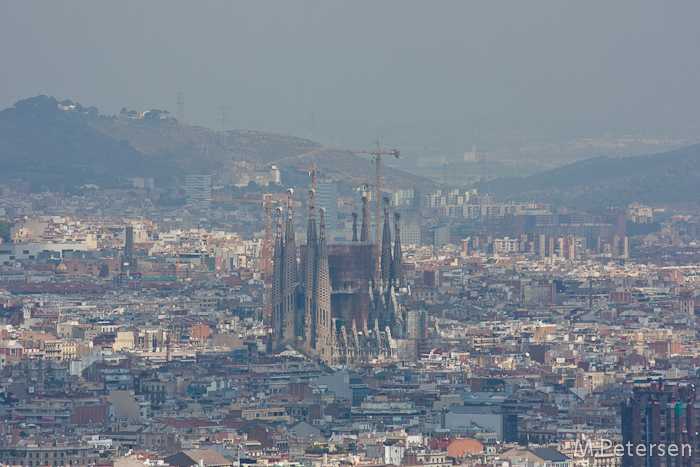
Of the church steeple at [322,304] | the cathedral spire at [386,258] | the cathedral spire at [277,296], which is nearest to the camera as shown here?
the church steeple at [322,304]

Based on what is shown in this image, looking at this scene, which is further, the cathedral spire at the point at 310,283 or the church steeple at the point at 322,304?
the cathedral spire at the point at 310,283

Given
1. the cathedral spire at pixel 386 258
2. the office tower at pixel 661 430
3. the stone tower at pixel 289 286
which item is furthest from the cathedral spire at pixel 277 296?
the office tower at pixel 661 430

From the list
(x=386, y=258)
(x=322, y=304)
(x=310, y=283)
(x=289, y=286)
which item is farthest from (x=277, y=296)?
(x=386, y=258)

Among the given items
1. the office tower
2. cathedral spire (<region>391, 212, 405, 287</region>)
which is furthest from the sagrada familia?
the office tower

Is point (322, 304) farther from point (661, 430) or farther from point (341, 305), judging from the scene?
point (661, 430)

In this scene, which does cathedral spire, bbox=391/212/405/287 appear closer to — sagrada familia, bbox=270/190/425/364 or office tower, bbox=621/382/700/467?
sagrada familia, bbox=270/190/425/364

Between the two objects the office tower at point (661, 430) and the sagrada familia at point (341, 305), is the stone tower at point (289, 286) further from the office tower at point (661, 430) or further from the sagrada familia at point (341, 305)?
the office tower at point (661, 430)

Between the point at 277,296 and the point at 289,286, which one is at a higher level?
the point at 289,286

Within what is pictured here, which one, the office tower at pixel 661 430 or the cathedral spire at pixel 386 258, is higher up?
the cathedral spire at pixel 386 258

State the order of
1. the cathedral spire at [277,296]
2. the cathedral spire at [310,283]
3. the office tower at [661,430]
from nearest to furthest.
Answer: the office tower at [661,430]
the cathedral spire at [310,283]
the cathedral spire at [277,296]
